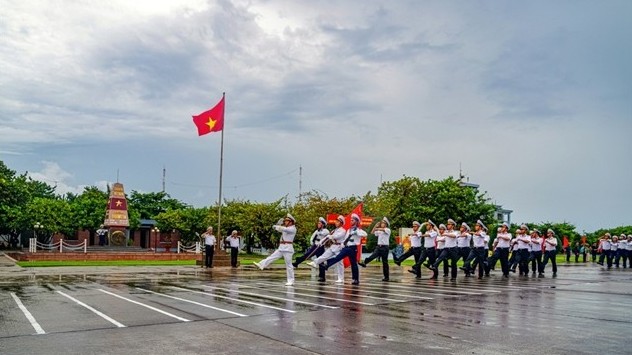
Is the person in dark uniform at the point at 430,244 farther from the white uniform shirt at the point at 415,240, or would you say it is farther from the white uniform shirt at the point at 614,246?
the white uniform shirt at the point at 614,246

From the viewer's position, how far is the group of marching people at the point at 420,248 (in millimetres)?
17766

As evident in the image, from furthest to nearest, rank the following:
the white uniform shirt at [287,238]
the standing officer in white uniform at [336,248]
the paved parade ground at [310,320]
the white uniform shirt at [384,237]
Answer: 1. the white uniform shirt at [384,237]
2. the standing officer in white uniform at [336,248]
3. the white uniform shirt at [287,238]
4. the paved parade ground at [310,320]

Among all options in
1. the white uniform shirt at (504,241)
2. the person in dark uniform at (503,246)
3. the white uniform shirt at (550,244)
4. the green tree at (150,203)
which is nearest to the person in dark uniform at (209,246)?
the person in dark uniform at (503,246)

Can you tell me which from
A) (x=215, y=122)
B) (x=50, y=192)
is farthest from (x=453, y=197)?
(x=50, y=192)

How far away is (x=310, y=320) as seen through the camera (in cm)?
959

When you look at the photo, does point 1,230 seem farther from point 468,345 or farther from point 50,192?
point 468,345

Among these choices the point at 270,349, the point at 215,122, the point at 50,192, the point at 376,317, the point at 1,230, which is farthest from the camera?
the point at 50,192

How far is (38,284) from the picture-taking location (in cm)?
1695

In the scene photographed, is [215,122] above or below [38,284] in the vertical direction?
above

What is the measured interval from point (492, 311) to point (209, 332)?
529cm

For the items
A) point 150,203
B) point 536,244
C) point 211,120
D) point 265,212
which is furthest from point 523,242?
point 150,203

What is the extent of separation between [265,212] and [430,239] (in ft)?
98.4

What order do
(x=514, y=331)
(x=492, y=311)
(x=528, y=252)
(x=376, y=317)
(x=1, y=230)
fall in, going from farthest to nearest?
(x=1, y=230) → (x=528, y=252) → (x=492, y=311) → (x=376, y=317) → (x=514, y=331)

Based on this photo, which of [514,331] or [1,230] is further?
[1,230]
